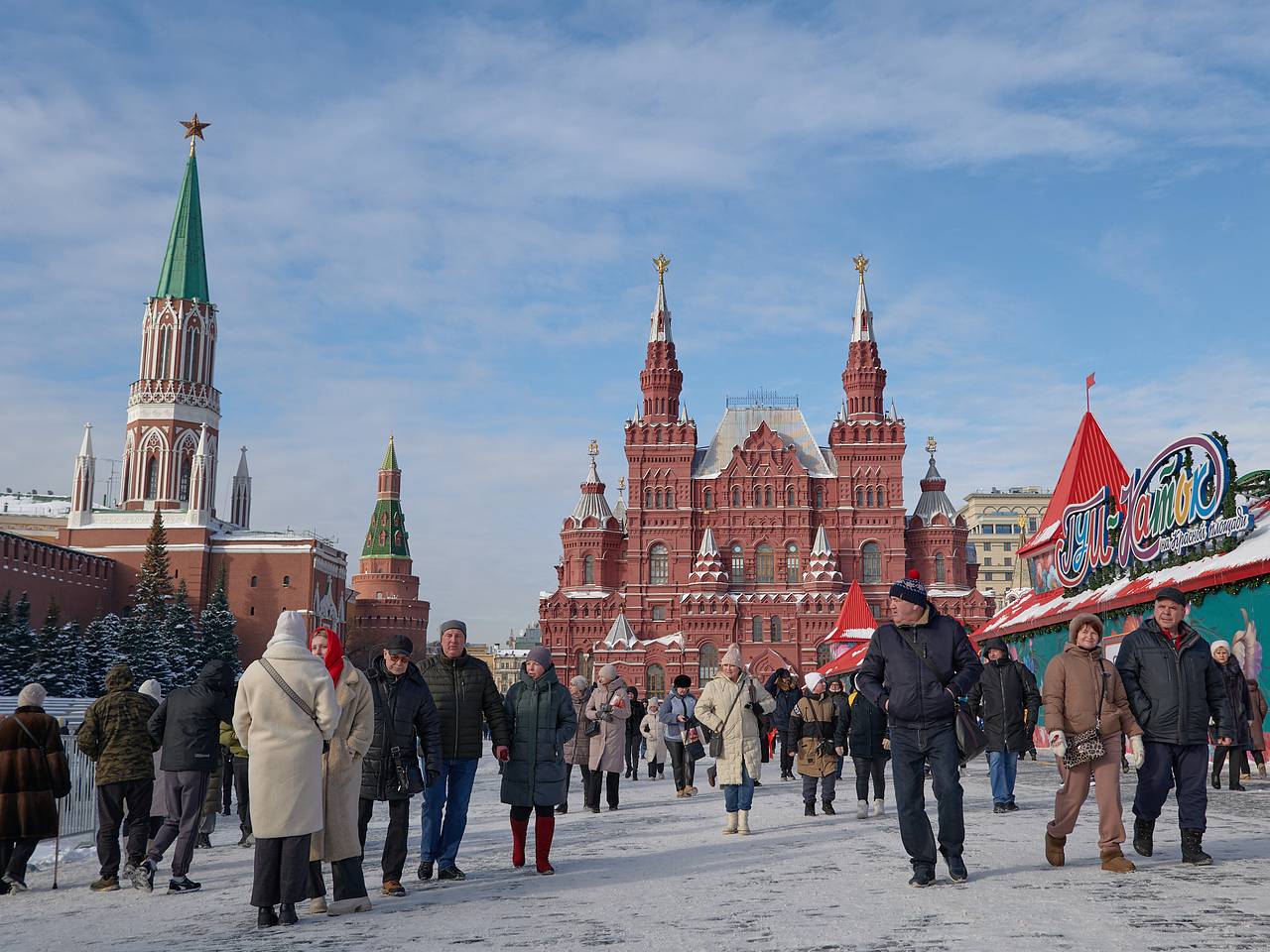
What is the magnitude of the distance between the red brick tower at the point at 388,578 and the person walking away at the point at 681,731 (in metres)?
87.6

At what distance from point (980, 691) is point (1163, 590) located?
4.46 metres

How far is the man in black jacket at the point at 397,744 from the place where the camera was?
304 inches

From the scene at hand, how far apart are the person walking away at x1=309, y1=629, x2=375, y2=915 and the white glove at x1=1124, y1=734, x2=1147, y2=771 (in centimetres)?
483

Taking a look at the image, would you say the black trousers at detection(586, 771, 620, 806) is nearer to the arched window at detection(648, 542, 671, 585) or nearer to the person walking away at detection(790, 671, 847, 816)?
the person walking away at detection(790, 671, 847, 816)

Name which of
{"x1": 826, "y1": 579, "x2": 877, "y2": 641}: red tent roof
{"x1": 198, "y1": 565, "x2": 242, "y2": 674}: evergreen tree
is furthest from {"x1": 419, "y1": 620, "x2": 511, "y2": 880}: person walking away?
{"x1": 198, "y1": 565, "x2": 242, "y2": 674}: evergreen tree

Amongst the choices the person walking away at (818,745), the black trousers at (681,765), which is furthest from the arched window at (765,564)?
the person walking away at (818,745)

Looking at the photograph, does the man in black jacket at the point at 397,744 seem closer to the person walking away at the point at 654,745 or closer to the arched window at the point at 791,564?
the person walking away at the point at 654,745

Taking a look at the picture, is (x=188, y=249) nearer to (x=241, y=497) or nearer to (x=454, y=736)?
(x=241, y=497)

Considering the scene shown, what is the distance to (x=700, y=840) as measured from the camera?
33.5 feet

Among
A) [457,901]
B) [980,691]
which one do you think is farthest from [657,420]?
[457,901]

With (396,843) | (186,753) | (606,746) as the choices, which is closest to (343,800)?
(396,843)

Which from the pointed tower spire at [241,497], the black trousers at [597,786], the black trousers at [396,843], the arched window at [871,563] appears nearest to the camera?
the black trousers at [396,843]

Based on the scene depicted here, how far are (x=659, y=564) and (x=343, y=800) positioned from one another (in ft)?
208

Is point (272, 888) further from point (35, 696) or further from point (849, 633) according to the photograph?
point (849, 633)
